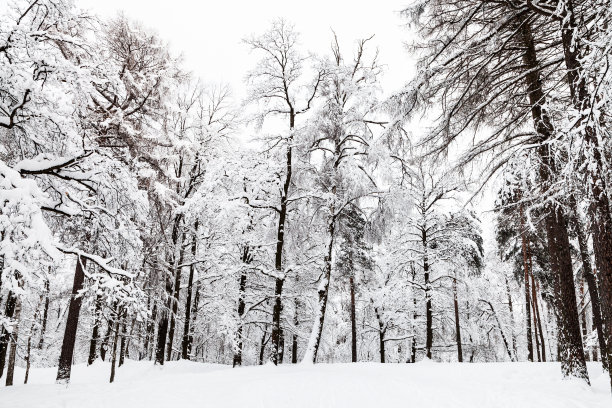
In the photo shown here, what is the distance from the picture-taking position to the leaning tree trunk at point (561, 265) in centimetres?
651

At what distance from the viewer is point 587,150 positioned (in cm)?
417

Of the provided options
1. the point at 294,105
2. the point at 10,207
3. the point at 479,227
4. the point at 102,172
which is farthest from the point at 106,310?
the point at 479,227

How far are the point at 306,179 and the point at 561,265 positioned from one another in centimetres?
844

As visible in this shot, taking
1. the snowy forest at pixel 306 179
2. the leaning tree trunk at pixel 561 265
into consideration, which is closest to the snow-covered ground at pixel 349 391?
the snowy forest at pixel 306 179

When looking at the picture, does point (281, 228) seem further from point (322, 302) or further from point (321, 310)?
point (321, 310)

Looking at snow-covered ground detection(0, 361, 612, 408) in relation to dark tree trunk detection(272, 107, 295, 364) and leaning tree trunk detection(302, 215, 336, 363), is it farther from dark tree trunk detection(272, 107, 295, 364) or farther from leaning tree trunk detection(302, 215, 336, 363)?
dark tree trunk detection(272, 107, 295, 364)

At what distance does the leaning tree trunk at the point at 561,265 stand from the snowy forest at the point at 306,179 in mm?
41

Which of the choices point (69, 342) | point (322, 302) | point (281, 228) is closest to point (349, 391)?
point (322, 302)

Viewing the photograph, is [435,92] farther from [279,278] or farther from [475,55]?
[279,278]

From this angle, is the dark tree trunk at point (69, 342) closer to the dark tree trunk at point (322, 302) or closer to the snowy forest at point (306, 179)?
the snowy forest at point (306, 179)

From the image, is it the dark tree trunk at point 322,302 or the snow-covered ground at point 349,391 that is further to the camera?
the dark tree trunk at point 322,302

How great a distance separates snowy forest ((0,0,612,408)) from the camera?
18.9 feet

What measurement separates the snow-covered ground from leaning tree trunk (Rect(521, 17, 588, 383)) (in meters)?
0.45

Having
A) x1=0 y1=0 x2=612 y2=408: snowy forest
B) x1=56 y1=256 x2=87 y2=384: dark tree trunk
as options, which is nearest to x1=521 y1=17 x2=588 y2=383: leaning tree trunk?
x1=0 y1=0 x2=612 y2=408: snowy forest
